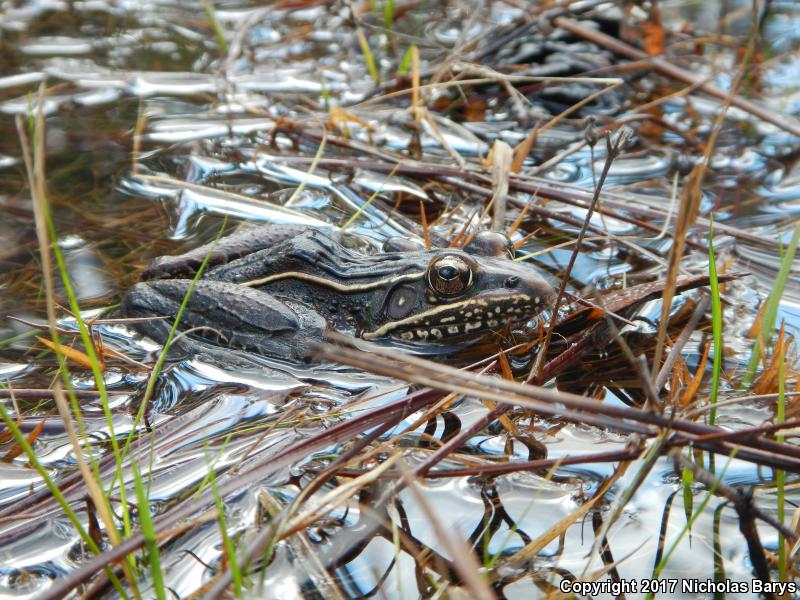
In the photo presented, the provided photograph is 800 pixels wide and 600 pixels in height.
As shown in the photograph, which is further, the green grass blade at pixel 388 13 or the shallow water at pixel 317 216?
the green grass blade at pixel 388 13

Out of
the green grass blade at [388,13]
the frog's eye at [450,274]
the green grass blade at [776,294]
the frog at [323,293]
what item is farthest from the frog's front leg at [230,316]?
the green grass blade at [388,13]

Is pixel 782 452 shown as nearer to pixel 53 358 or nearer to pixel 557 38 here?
pixel 53 358

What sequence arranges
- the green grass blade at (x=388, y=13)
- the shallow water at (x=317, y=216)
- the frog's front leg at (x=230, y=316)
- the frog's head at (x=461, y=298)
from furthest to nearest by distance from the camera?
the green grass blade at (x=388, y=13)
the frog's front leg at (x=230, y=316)
the frog's head at (x=461, y=298)
the shallow water at (x=317, y=216)

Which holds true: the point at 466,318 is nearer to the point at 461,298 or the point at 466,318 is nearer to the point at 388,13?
the point at 461,298

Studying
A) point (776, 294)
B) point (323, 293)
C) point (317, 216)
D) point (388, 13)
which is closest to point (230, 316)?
point (323, 293)

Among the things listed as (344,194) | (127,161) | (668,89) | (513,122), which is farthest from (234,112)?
(668,89)

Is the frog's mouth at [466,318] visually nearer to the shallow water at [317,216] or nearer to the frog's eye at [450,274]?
the frog's eye at [450,274]

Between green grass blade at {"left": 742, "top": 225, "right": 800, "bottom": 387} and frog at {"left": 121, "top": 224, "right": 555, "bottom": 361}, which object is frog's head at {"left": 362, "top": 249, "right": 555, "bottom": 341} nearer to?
frog at {"left": 121, "top": 224, "right": 555, "bottom": 361}
